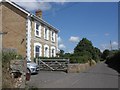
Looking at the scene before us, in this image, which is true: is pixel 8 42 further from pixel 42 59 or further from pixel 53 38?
pixel 53 38

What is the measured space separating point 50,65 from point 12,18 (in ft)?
22.1

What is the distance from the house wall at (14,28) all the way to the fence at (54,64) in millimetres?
3351

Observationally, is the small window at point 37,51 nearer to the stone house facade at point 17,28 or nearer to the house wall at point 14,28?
the stone house facade at point 17,28

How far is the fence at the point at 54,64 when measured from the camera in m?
30.5

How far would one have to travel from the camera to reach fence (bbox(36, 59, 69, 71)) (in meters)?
30.5

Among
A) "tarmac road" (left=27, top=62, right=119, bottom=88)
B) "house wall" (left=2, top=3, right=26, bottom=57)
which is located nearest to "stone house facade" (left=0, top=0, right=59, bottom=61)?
"house wall" (left=2, top=3, right=26, bottom=57)

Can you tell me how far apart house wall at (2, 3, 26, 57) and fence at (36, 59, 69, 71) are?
3.35m

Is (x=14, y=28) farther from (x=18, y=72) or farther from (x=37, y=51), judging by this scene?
(x=18, y=72)

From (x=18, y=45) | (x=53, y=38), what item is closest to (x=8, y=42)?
(x=18, y=45)

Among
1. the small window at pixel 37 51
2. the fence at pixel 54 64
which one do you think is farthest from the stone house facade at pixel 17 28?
the small window at pixel 37 51

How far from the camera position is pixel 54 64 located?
30.8 meters

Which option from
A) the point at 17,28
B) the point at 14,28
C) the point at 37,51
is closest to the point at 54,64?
the point at 37,51

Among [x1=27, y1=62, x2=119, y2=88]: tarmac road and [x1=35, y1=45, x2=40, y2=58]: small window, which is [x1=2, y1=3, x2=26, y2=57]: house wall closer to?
[x1=35, y1=45, x2=40, y2=58]: small window

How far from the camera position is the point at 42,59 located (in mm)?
31016
